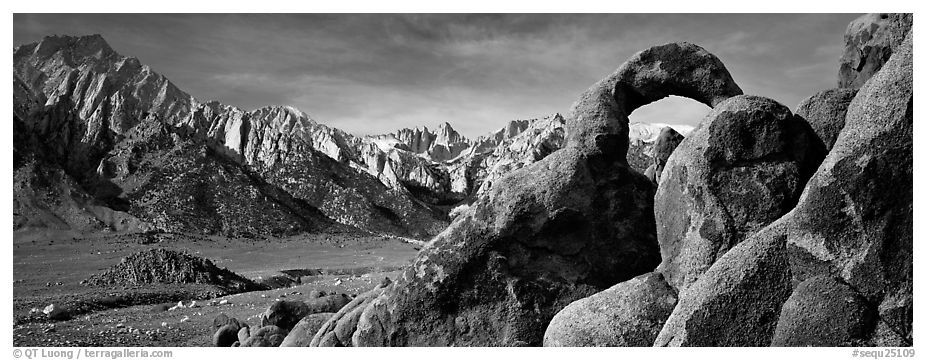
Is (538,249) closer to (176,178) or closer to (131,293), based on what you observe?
(131,293)

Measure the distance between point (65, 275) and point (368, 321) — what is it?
51063 millimetres

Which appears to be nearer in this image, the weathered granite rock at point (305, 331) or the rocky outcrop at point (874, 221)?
the rocky outcrop at point (874, 221)

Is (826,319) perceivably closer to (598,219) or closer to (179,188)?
(598,219)

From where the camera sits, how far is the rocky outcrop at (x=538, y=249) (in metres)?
14.9

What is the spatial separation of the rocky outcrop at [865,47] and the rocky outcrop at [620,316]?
700 cm

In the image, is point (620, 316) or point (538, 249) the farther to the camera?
point (538, 249)

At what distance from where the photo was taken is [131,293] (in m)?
37.1

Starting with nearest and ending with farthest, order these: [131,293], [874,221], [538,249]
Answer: [874,221], [538,249], [131,293]

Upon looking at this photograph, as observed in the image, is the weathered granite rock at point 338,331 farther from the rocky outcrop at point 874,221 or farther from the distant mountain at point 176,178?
the distant mountain at point 176,178

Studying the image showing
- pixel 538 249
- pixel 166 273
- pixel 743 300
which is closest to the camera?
pixel 743 300

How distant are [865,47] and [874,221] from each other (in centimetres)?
643

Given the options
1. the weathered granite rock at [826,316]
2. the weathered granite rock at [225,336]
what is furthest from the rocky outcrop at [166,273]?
the weathered granite rock at [826,316]

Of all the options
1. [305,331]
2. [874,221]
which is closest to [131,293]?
[305,331]

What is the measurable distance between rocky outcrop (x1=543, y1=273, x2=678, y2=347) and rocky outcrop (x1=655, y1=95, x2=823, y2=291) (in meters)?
0.50
